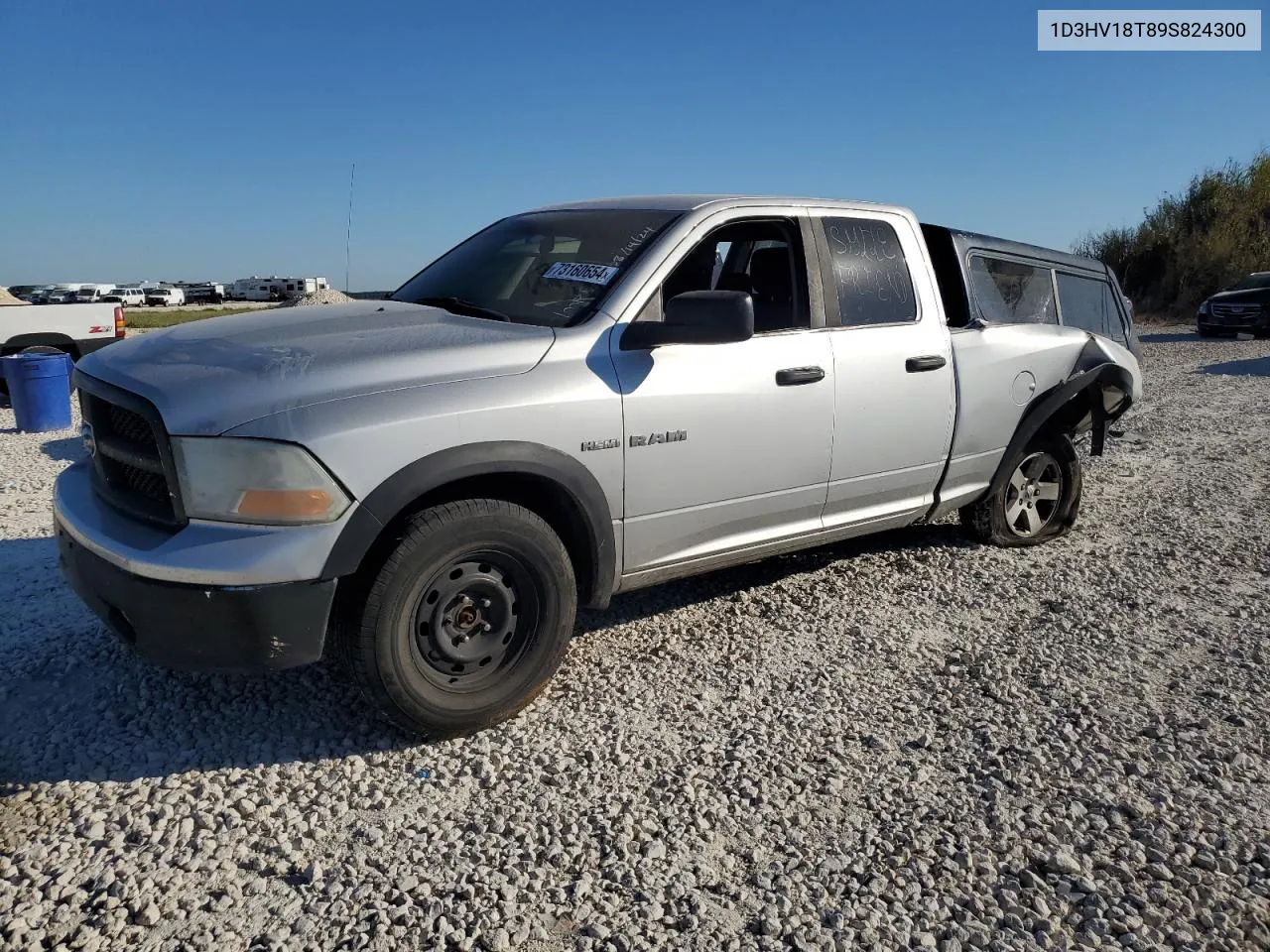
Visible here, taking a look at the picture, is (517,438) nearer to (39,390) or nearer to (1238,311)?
(39,390)

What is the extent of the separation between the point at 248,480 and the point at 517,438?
0.88 m

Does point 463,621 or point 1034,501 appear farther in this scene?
point 1034,501

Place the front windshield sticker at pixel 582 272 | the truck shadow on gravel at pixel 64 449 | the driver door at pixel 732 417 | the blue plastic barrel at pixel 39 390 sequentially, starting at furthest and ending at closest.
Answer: the blue plastic barrel at pixel 39 390
the truck shadow on gravel at pixel 64 449
the front windshield sticker at pixel 582 272
the driver door at pixel 732 417

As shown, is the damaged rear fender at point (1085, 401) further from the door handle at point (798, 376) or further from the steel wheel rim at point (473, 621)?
the steel wheel rim at point (473, 621)

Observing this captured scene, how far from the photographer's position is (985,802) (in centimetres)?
301

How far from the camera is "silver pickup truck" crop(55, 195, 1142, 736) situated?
9.50 feet

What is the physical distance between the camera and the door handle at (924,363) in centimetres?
455

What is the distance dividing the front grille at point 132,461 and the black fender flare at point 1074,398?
425 cm

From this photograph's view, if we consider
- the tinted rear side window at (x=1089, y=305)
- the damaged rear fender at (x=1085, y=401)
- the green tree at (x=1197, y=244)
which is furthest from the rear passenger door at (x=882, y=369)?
the green tree at (x=1197, y=244)

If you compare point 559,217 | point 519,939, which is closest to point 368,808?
point 519,939

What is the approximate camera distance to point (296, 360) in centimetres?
315

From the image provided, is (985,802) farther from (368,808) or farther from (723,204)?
(723,204)

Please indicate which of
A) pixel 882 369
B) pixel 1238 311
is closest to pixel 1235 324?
pixel 1238 311

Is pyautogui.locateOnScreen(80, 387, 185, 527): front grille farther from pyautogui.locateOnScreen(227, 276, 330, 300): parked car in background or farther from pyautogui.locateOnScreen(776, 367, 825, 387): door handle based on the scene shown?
pyautogui.locateOnScreen(227, 276, 330, 300): parked car in background
